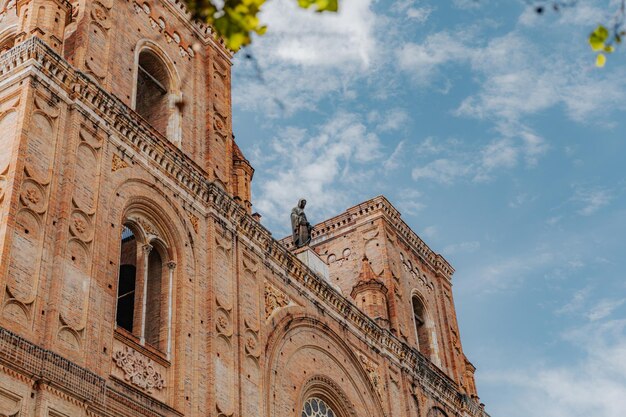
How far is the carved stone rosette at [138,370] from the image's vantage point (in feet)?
50.4

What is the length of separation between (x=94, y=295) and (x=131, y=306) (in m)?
4.11

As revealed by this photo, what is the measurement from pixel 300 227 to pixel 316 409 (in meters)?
6.97

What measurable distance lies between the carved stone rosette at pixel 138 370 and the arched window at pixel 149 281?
451 millimetres

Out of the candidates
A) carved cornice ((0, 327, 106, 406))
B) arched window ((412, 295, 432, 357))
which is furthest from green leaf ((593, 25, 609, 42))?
arched window ((412, 295, 432, 357))

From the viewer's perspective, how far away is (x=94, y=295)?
15.1 metres

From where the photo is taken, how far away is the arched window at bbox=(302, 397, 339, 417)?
69.4 ft

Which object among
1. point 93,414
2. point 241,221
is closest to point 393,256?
point 241,221

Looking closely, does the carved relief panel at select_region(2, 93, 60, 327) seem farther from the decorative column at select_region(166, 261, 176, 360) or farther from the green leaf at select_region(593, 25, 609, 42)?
the green leaf at select_region(593, 25, 609, 42)

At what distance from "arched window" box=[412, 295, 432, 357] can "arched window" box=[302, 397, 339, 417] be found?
6.86m

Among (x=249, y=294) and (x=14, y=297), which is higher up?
(x=249, y=294)

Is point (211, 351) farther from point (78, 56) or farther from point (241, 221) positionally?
point (78, 56)

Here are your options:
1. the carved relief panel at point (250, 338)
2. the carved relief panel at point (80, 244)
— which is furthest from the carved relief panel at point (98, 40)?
the carved relief panel at point (250, 338)

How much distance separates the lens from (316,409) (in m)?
21.5

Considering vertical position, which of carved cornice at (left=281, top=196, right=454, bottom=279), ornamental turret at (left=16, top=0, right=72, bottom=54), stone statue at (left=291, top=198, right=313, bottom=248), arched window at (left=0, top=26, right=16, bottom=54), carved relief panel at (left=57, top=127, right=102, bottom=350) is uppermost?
carved cornice at (left=281, top=196, right=454, bottom=279)
